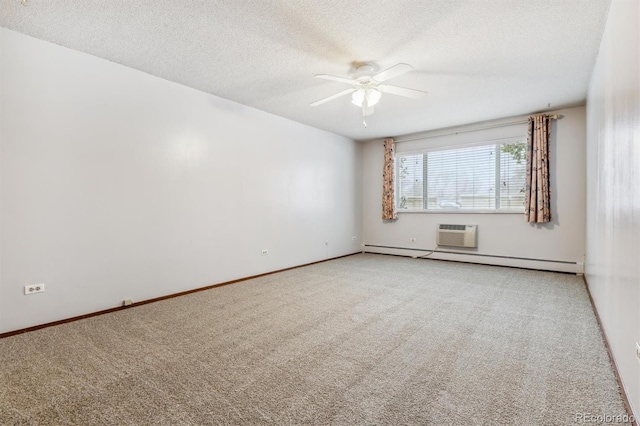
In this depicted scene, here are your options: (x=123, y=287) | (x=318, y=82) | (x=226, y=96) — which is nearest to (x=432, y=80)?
(x=318, y=82)

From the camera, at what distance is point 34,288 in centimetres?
271

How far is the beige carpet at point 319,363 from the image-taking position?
1582 mm

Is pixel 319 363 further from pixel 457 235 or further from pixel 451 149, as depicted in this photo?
pixel 451 149

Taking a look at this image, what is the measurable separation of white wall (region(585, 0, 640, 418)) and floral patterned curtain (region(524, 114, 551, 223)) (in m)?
2.43

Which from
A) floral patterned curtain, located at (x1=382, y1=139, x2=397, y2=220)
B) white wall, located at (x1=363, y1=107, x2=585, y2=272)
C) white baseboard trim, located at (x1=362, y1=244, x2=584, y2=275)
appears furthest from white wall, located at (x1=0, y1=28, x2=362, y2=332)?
white wall, located at (x1=363, y1=107, x2=585, y2=272)

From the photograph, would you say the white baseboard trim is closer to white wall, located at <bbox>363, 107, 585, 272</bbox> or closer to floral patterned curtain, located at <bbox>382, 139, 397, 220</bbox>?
white wall, located at <bbox>363, 107, 585, 272</bbox>

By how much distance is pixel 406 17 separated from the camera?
2389 millimetres

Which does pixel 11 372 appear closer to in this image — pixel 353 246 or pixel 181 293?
pixel 181 293

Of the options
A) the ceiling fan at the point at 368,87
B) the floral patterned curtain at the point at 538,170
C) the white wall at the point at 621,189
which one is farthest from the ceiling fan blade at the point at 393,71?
the floral patterned curtain at the point at 538,170

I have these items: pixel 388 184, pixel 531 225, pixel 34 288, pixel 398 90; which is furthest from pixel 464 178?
pixel 34 288

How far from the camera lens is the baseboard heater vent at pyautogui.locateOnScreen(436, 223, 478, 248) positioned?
5.59m

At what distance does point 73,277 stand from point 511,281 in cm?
528

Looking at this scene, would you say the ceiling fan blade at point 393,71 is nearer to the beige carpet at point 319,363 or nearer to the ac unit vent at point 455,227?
the beige carpet at point 319,363

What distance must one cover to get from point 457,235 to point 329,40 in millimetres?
4385
